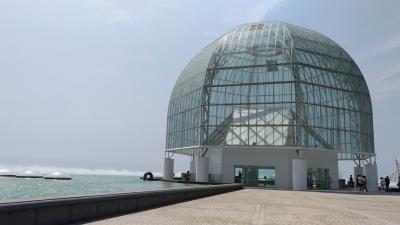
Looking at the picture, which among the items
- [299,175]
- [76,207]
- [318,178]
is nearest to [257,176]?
[299,175]

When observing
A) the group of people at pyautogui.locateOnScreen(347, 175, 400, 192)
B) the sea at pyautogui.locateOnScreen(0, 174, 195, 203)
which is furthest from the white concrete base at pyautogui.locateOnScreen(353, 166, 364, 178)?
the sea at pyautogui.locateOnScreen(0, 174, 195, 203)

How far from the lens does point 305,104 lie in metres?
46.2

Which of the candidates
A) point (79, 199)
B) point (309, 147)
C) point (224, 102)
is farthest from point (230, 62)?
point (79, 199)

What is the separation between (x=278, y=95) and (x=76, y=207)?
39877 millimetres

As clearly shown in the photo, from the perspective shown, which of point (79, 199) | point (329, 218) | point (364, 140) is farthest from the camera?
point (364, 140)

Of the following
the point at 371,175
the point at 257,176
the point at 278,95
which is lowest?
the point at 257,176

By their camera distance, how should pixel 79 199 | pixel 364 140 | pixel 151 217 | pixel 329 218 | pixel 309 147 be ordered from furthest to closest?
pixel 364 140
pixel 309 147
pixel 329 218
pixel 151 217
pixel 79 199

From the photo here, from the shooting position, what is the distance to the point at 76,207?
36.9 feet

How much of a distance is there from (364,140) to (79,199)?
47.4 meters

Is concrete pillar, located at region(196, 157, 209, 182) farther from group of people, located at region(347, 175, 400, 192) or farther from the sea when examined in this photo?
group of people, located at region(347, 175, 400, 192)

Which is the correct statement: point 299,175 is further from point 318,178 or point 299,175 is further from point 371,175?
point 371,175

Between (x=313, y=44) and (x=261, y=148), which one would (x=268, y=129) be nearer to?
(x=261, y=148)

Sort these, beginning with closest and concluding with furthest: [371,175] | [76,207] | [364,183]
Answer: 1. [76,207]
2. [364,183]
3. [371,175]

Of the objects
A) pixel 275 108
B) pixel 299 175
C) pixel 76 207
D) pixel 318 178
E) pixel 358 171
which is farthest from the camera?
pixel 358 171
